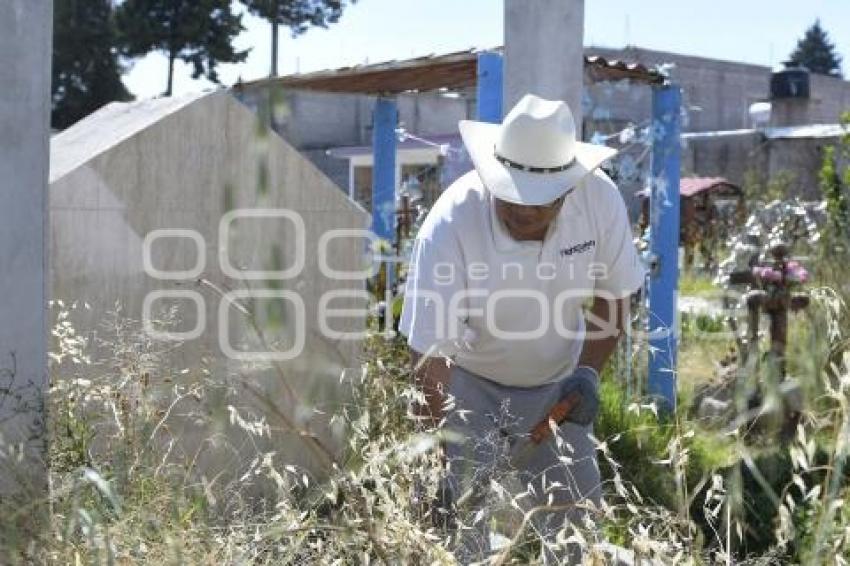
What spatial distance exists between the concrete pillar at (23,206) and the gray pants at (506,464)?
3.00ft

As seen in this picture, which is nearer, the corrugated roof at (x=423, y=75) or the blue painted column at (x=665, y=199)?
→ the corrugated roof at (x=423, y=75)

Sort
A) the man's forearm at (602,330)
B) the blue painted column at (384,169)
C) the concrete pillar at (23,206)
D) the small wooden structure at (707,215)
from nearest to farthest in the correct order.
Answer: the concrete pillar at (23,206), the man's forearm at (602,330), the blue painted column at (384,169), the small wooden structure at (707,215)

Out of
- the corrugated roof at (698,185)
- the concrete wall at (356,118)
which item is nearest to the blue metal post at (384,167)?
the corrugated roof at (698,185)

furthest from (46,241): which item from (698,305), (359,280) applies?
(698,305)

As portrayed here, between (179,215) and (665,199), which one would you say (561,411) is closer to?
(179,215)

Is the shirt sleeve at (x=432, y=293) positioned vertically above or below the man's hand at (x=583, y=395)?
above

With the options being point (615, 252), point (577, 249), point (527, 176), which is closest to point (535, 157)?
point (527, 176)

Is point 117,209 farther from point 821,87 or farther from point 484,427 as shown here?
point 821,87

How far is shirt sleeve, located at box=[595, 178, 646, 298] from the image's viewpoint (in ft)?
10.6

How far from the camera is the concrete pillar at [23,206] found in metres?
2.38

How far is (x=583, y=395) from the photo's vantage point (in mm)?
3055

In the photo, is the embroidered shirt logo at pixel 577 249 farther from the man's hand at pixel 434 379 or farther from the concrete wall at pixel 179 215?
the concrete wall at pixel 179 215

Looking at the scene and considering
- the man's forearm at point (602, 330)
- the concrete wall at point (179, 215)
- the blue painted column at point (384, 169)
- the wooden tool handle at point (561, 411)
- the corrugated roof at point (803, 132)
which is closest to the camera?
the wooden tool handle at point (561, 411)

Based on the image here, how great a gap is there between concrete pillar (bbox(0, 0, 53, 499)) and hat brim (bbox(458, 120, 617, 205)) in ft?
3.71
